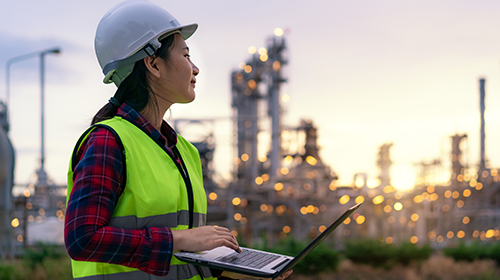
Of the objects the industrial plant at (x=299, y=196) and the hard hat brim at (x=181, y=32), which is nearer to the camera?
the hard hat brim at (x=181, y=32)

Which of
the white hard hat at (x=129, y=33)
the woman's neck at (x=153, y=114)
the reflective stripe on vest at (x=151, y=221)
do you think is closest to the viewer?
the reflective stripe on vest at (x=151, y=221)

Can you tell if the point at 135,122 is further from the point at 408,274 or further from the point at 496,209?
the point at 496,209

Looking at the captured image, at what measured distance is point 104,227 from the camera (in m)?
1.55

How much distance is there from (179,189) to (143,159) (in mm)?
202

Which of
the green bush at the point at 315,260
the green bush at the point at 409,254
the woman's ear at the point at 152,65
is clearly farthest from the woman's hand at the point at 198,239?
the green bush at the point at 409,254

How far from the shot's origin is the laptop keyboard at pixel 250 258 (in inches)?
67.0

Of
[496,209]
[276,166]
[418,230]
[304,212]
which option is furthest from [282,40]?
[496,209]

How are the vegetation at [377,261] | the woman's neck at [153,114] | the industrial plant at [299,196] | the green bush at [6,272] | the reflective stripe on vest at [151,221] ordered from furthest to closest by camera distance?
the industrial plant at [299,196], the vegetation at [377,261], the green bush at [6,272], the woman's neck at [153,114], the reflective stripe on vest at [151,221]

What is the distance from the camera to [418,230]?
73.2 feet

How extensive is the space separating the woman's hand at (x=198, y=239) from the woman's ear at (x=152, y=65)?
2.21ft

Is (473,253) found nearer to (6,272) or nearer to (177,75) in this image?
(6,272)

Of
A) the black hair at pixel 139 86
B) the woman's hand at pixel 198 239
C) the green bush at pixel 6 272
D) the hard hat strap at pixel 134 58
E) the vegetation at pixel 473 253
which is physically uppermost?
the hard hat strap at pixel 134 58

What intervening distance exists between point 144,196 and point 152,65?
1.92 ft

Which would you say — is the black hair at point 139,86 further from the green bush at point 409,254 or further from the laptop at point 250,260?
the green bush at point 409,254
